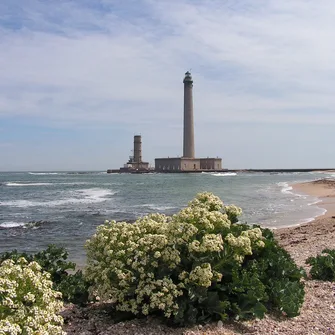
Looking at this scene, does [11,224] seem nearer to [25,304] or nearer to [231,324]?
[231,324]

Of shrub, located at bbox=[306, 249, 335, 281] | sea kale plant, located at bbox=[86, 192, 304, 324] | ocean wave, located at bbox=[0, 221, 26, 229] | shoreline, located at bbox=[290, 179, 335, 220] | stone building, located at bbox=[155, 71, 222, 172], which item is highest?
stone building, located at bbox=[155, 71, 222, 172]

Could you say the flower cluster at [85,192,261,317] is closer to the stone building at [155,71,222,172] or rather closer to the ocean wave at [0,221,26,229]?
the ocean wave at [0,221,26,229]

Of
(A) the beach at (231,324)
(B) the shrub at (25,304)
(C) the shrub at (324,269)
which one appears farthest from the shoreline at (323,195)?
(B) the shrub at (25,304)

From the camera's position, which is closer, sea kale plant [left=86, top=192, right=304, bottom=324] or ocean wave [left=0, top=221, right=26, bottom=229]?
sea kale plant [left=86, top=192, right=304, bottom=324]

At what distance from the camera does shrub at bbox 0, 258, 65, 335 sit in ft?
11.7

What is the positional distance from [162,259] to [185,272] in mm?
355

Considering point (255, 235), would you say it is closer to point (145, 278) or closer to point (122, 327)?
point (145, 278)

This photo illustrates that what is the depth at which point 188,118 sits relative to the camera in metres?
107

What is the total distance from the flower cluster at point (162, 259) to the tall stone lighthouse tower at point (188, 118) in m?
102

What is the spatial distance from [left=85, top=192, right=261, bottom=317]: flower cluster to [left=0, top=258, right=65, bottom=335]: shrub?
3.44 feet

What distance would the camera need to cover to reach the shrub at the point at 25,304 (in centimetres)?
357

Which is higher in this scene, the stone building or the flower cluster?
the stone building

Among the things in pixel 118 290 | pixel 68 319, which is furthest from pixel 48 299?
pixel 68 319

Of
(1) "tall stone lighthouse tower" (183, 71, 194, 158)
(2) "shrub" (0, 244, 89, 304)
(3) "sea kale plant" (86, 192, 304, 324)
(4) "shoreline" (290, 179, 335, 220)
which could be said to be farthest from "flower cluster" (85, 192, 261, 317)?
(1) "tall stone lighthouse tower" (183, 71, 194, 158)
